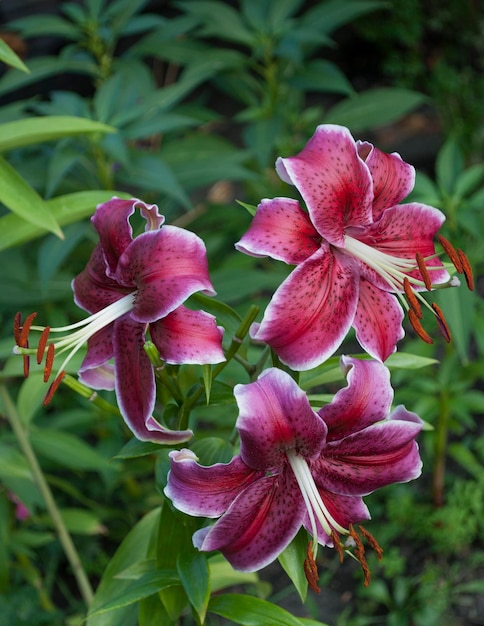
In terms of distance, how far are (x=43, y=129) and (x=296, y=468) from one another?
24.4 inches

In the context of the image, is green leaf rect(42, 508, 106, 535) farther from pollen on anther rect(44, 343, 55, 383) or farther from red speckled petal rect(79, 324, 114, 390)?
pollen on anther rect(44, 343, 55, 383)

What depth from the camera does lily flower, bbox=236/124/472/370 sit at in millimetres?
781

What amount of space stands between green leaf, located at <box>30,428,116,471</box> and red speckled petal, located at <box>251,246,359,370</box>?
2.60 feet

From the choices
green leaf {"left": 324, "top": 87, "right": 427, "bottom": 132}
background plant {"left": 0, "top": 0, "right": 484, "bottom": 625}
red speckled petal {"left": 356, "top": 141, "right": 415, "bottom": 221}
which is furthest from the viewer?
green leaf {"left": 324, "top": 87, "right": 427, "bottom": 132}

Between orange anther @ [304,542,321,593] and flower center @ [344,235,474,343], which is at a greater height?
flower center @ [344,235,474,343]

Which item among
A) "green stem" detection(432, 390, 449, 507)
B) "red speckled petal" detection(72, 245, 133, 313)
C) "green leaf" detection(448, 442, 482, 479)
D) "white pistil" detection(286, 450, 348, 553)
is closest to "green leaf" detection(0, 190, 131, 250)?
"red speckled petal" detection(72, 245, 133, 313)

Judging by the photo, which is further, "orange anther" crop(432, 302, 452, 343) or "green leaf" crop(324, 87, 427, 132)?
"green leaf" crop(324, 87, 427, 132)

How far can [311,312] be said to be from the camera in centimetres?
80

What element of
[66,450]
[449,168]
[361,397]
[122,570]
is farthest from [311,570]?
[449,168]

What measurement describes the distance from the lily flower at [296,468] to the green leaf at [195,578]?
0.09 metres

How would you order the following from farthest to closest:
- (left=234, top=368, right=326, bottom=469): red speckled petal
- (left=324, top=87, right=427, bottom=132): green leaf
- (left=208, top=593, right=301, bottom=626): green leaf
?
(left=324, top=87, right=427, bottom=132): green leaf, (left=208, top=593, right=301, bottom=626): green leaf, (left=234, top=368, right=326, bottom=469): red speckled petal

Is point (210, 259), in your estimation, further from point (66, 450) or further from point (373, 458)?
point (373, 458)

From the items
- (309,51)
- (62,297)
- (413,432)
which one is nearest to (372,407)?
(413,432)

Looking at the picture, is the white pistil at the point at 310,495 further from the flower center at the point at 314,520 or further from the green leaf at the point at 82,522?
the green leaf at the point at 82,522
